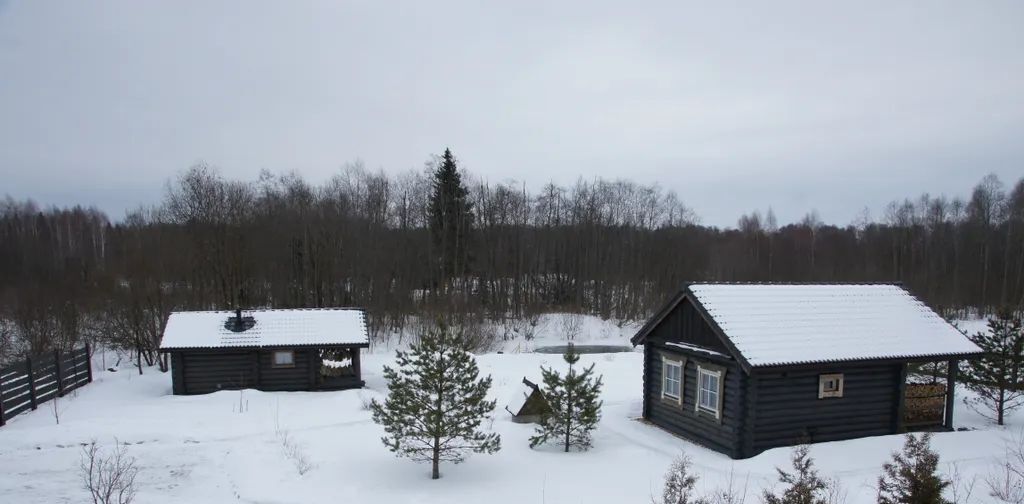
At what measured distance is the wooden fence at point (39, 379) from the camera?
51.1 feet

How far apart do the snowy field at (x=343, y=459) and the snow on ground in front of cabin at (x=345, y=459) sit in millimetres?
Answer: 27

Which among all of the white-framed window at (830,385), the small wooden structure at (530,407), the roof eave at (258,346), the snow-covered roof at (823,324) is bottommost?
the small wooden structure at (530,407)

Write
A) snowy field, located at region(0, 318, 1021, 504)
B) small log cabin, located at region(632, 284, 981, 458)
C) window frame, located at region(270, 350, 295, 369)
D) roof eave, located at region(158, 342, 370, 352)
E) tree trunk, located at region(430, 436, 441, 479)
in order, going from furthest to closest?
window frame, located at region(270, 350, 295, 369) < roof eave, located at region(158, 342, 370, 352) < small log cabin, located at region(632, 284, 981, 458) < tree trunk, located at region(430, 436, 441, 479) < snowy field, located at region(0, 318, 1021, 504)

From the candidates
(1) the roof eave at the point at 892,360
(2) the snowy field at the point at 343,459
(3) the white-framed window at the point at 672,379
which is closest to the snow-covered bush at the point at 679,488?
(2) the snowy field at the point at 343,459

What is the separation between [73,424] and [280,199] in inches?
1126

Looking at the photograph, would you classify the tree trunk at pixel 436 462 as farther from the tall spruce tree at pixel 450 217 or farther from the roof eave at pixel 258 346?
the tall spruce tree at pixel 450 217

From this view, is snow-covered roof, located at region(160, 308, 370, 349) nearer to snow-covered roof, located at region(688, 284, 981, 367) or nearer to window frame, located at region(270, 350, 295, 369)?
window frame, located at region(270, 350, 295, 369)

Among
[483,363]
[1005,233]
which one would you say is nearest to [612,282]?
[483,363]

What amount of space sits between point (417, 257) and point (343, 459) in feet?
97.9

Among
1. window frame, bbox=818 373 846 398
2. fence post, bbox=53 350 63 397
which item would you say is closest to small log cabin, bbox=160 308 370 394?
fence post, bbox=53 350 63 397

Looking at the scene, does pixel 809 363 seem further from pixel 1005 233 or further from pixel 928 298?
pixel 1005 233

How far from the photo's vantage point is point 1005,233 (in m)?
49.7

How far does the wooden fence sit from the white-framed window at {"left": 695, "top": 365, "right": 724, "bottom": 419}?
1784cm

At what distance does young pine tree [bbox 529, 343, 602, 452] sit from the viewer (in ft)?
41.9
